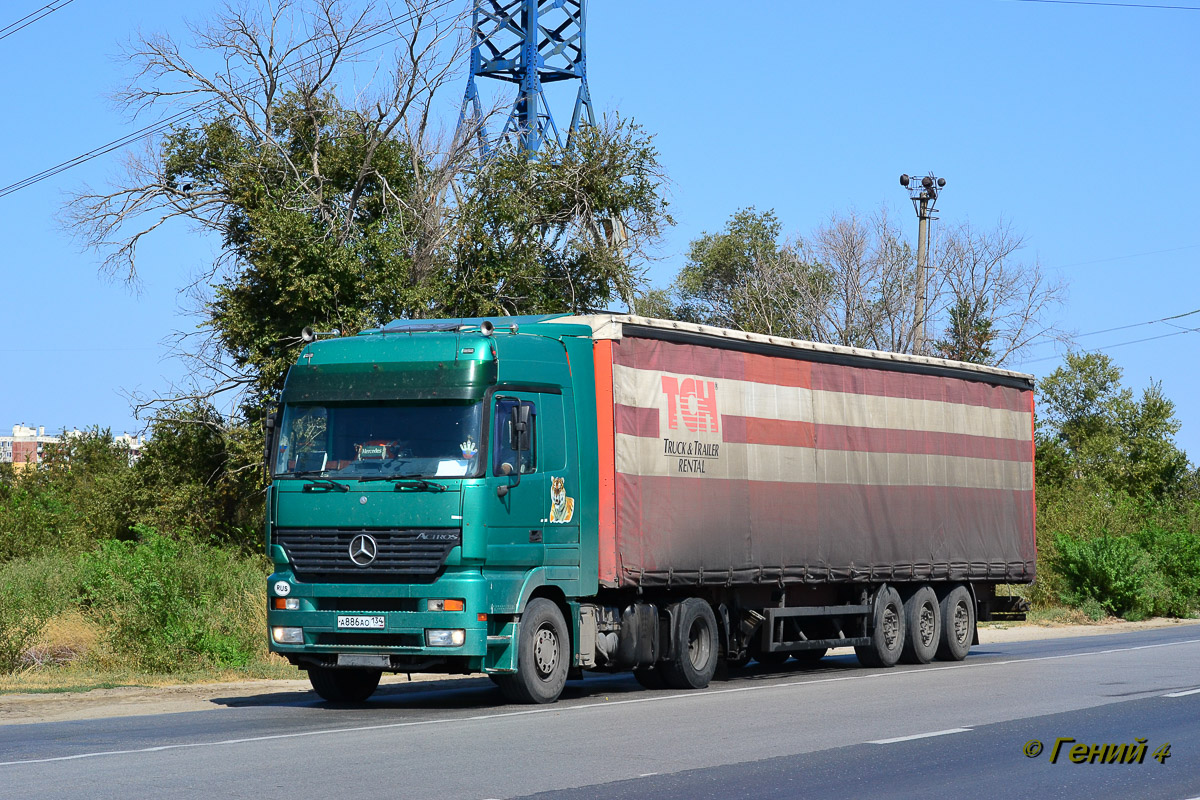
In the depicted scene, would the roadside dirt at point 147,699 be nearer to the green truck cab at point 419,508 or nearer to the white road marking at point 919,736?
the green truck cab at point 419,508

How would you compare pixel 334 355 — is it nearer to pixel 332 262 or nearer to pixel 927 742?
pixel 927 742

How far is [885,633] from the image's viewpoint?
19.1 metres

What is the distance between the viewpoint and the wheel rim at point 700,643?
15.8 m

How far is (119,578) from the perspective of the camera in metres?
19.1

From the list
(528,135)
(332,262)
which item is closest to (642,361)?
(332,262)

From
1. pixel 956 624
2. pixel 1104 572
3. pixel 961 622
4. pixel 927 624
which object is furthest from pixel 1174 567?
pixel 927 624

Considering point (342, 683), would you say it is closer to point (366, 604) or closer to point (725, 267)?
point (366, 604)

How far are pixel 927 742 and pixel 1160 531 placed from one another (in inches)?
1204

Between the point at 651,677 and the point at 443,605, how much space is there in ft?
12.5

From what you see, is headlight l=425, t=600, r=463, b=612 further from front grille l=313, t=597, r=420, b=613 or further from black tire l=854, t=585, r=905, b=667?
black tire l=854, t=585, r=905, b=667

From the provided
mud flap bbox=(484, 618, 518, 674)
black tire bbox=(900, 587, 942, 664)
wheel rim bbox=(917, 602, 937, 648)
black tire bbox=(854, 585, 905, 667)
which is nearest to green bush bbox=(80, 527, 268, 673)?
mud flap bbox=(484, 618, 518, 674)

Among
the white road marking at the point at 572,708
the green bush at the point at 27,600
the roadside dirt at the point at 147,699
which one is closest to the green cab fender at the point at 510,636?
the white road marking at the point at 572,708

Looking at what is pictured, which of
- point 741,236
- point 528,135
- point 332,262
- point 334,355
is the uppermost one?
point 741,236

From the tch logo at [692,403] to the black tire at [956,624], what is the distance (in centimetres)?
622
